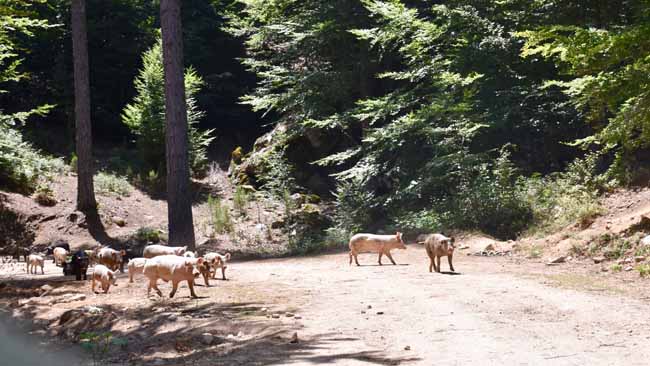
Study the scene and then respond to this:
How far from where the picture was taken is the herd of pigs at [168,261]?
10.6 metres

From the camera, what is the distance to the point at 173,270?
10594mm

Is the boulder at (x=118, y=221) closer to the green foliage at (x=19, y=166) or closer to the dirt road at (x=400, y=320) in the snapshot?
the green foliage at (x=19, y=166)

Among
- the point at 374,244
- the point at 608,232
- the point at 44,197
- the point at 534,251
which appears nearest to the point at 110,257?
the point at 374,244

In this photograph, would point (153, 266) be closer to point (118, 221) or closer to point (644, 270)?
point (644, 270)

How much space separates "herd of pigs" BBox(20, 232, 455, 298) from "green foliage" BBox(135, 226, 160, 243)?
3.04 m

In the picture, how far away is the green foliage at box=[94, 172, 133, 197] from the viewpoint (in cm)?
2753

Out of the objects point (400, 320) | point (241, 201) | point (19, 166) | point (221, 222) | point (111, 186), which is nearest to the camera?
point (400, 320)

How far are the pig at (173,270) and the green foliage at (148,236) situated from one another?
36.9ft

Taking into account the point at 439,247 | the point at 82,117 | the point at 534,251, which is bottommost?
the point at 534,251

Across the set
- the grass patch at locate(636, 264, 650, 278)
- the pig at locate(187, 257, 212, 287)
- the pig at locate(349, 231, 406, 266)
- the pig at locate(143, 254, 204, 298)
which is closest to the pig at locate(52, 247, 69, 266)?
the pig at locate(187, 257, 212, 287)

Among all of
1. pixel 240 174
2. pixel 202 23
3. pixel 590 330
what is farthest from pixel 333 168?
pixel 590 330

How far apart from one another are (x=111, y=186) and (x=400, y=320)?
2190 cm

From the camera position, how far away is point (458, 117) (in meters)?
22.2

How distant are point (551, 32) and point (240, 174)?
19.8 m
